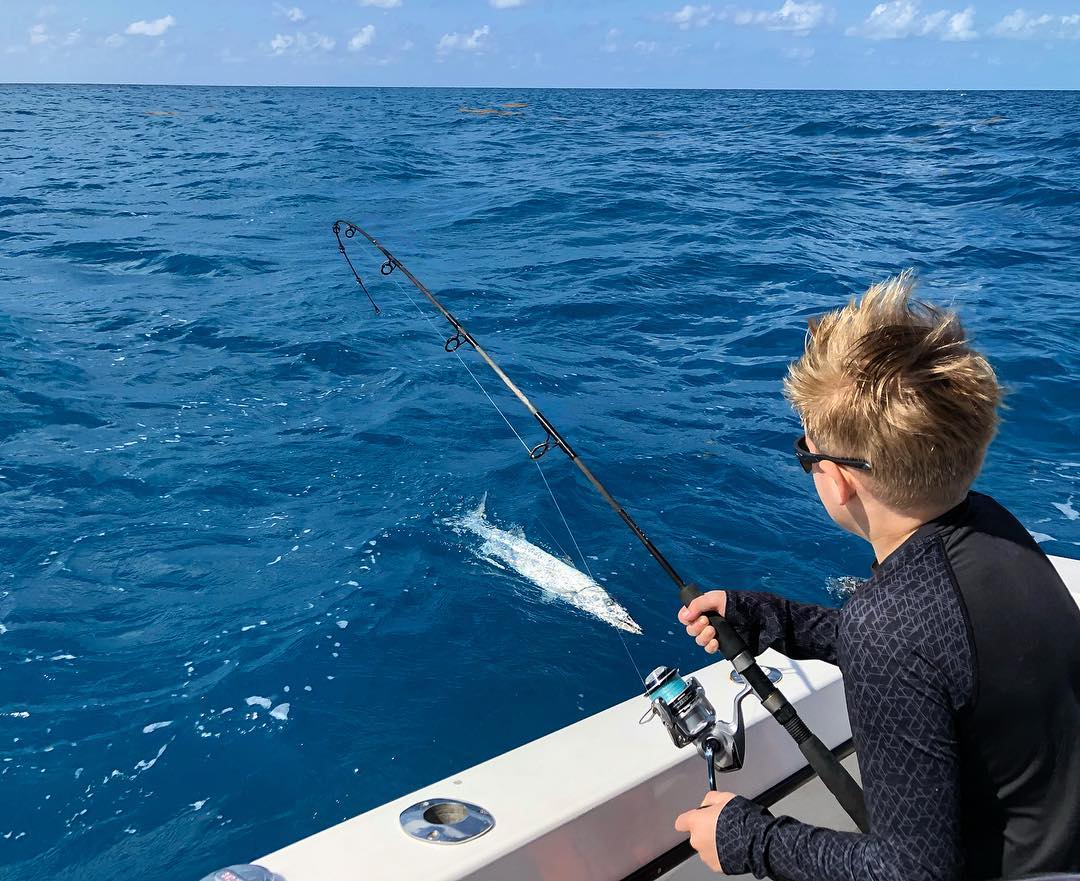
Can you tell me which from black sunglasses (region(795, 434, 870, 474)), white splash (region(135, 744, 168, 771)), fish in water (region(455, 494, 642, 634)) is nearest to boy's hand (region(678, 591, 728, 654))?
black sunglasses (region(795, 434, 870, 474))

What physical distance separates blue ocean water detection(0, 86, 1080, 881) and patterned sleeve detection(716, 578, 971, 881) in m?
1.58

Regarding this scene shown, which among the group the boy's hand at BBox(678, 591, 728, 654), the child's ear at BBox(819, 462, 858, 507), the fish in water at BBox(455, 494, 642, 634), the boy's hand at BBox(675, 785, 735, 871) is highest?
the fish in water at BBox(455, 494, 642, 634)

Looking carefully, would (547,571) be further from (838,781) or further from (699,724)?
(838,781)

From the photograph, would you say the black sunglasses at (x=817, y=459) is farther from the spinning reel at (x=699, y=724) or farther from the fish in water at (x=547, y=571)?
the fish in water at (x=547, y=571)

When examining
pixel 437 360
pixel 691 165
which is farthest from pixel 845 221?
pixel 437 360

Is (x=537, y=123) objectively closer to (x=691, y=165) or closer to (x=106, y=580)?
(x=691, y=165)

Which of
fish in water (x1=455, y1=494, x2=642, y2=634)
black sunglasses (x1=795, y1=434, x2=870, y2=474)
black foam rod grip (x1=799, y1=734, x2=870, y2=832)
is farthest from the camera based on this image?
fish in water (x1=455, y1=494, x2=642, y2=634)

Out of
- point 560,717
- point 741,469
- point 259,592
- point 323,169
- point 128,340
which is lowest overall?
point 560,717

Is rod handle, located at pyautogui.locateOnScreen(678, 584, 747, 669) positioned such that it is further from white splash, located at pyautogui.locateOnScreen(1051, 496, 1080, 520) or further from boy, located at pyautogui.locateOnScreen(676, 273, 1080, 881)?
white splash, located at pyautogui.locateOnScreen(1051, 496, 1080, 520)

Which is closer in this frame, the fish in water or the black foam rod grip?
the black foam rod grip

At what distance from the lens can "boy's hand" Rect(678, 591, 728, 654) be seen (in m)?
1.71

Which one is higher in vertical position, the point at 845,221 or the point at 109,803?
the point at 845,221

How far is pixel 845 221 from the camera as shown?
12836mm

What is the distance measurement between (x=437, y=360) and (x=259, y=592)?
11.2ft
